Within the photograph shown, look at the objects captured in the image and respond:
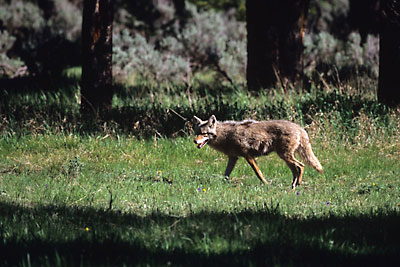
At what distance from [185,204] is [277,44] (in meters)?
8.98

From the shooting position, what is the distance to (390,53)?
38.6 feet

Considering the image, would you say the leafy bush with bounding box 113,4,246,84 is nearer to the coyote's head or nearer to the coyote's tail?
the coyote's head

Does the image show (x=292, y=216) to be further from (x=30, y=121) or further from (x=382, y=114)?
(x=30, y=121)

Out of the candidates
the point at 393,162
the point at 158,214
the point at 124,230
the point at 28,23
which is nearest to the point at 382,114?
the point at 393,162

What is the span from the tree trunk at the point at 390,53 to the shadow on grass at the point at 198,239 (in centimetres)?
620

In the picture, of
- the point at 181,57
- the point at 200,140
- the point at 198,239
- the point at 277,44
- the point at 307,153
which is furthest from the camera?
the point at 181,57

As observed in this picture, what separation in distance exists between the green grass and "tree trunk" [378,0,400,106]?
1401mm

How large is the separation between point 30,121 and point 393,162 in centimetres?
700

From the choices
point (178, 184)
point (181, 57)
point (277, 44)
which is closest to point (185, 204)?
point (178, 184)

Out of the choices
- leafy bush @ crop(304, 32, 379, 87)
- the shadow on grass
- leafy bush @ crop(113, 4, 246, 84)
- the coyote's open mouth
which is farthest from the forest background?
leafy bush @ crop(113, 4, 246, 84)

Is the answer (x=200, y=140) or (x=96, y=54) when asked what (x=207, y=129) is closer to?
(x=200, y=140)

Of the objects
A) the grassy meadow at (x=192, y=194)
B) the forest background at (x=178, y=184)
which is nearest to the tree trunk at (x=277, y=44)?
the forest background at (x=178, y=184)

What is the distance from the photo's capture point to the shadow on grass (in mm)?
4578

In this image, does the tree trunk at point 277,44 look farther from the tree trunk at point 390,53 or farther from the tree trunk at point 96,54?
the tree trunk at point 96,54
